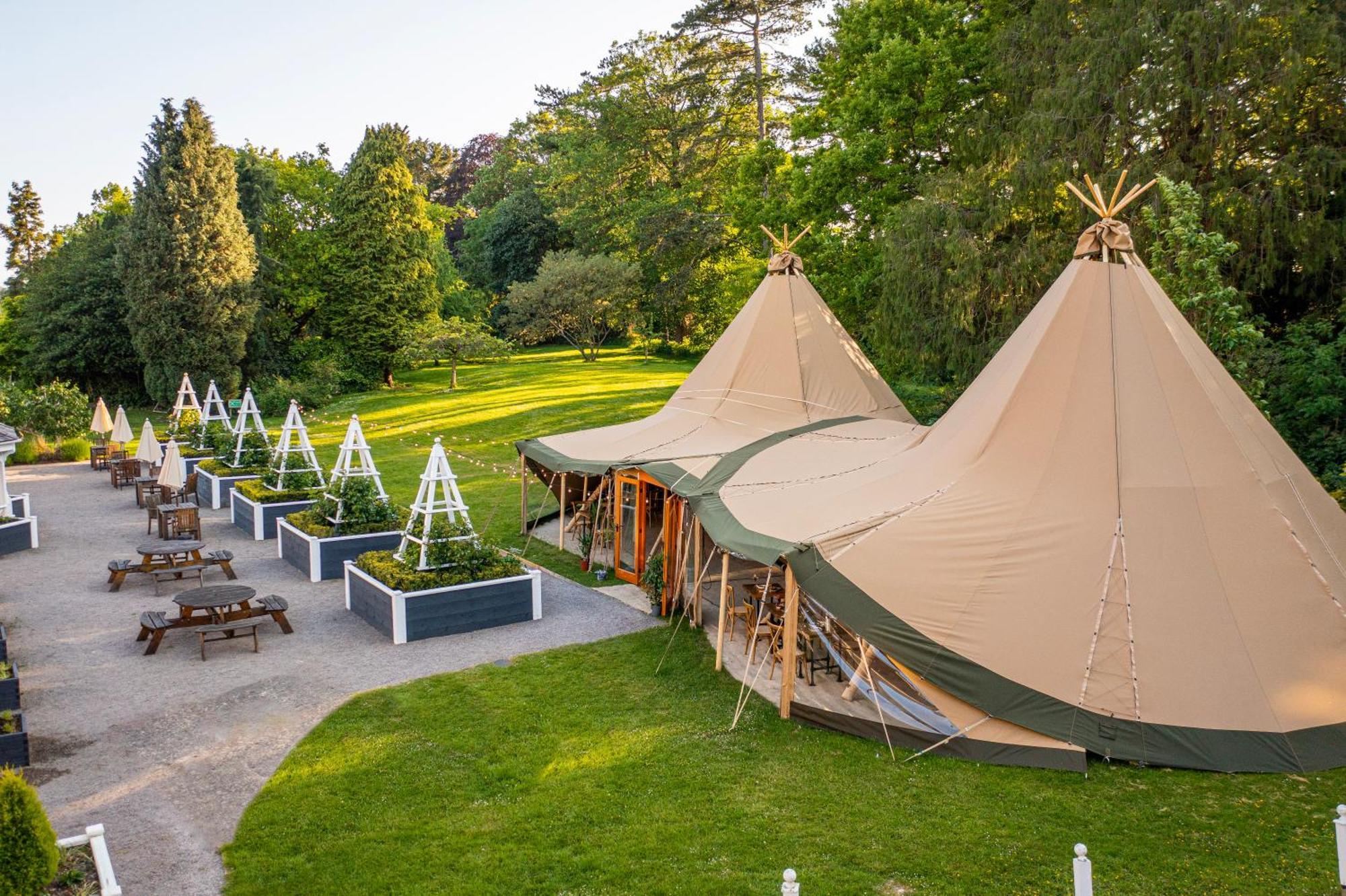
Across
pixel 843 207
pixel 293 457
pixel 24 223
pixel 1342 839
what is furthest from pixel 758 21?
pixel 24 223

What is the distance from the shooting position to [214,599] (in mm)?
10812

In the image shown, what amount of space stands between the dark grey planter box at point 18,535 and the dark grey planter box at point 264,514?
3020 mm

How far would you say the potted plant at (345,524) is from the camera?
44.8 feet

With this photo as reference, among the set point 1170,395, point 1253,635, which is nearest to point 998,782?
point 1253,635

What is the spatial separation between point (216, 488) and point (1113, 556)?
16.5 meters

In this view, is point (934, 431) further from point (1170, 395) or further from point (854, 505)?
point (1170, 395)

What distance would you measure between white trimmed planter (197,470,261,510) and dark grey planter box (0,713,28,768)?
11.6m

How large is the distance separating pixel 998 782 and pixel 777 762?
1613 millimetres

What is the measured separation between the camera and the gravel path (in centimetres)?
683

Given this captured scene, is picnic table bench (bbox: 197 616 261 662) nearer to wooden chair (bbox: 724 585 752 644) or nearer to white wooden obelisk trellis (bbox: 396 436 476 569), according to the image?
white wooden obelisk trellis (bbox: 396 436 476 569)

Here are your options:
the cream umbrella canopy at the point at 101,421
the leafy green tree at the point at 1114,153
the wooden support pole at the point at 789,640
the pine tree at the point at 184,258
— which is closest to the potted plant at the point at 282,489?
the cream umbrella canopy at the point at 101,421

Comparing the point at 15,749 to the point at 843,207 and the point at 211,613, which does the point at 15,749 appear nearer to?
the point at 211,613

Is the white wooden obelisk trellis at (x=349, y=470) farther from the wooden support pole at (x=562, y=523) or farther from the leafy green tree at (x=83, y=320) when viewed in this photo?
the leafy green tree at (x=83, y=320)

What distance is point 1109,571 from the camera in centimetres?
762
